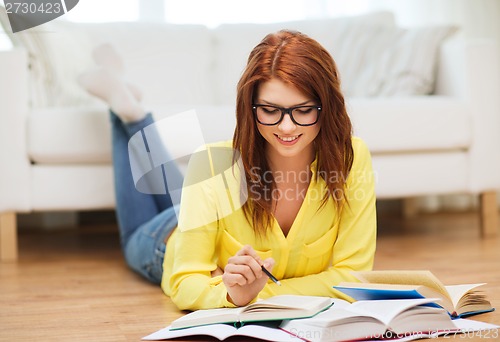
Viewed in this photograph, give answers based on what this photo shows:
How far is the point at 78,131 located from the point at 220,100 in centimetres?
69

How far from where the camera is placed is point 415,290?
4.12 ft

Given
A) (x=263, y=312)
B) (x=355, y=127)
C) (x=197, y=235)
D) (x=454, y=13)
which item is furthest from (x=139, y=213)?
(x=454, y=13)

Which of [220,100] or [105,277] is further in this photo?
[220,100]

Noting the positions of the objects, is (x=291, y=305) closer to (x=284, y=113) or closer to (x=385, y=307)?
(x=385, y=307)

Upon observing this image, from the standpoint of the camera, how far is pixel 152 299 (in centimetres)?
176

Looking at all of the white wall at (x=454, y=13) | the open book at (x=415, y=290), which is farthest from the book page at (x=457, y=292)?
the white wall at (x=454, y=13)

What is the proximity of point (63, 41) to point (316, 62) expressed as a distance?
158 cm

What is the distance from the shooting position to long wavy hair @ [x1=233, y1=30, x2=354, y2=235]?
54.3 inches

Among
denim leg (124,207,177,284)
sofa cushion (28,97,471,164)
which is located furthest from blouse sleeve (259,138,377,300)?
sofa cushion (28,97,471,164)

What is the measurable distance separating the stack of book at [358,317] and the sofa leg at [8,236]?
1.24 metres

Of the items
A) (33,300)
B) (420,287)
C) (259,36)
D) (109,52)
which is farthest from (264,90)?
(259,36)

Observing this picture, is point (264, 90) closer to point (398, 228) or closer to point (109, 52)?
point (109, 52)

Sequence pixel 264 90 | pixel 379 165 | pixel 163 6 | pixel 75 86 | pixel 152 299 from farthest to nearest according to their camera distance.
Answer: pixel 163 6 < pixel 75 86 < pixel 379 165 < pixel 152 299 < pixel 264 90

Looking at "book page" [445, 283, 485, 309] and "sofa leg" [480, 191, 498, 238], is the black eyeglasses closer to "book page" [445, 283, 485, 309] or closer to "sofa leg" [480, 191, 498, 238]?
"book page" [445, 283, 485, 309]
